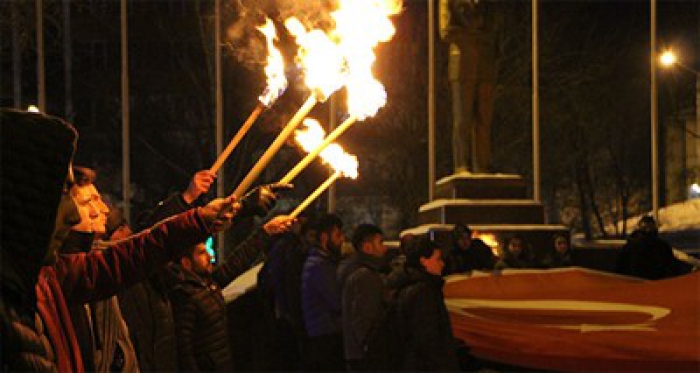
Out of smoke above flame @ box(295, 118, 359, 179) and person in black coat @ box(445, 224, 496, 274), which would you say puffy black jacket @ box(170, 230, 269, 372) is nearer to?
smoke above flame @ box(295, 118, 359, 179)

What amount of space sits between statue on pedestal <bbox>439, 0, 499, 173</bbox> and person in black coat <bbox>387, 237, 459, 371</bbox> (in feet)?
25.8

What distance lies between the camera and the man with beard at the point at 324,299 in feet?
32.6

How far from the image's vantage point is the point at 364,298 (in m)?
8.19

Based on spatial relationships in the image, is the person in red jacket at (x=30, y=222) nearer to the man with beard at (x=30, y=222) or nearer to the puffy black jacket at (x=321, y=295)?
the man with beard at (x=30, y=222)

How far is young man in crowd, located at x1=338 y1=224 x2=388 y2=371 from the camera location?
26.5ft

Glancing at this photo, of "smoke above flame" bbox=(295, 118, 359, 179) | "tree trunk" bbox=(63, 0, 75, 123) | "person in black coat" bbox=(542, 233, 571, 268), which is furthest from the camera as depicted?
"tree trunk" bbox=(63, 0, 75, 123)

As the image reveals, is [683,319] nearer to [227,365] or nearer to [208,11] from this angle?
[227,365]

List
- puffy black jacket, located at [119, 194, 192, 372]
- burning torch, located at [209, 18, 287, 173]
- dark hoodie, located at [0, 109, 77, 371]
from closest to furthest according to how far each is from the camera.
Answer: dark hoodie, located at [0, 109, 77, 371]
burning torch, located at [209, 18, 287, 173]
puffy black jacket, located at [119, 194, 192, 372]

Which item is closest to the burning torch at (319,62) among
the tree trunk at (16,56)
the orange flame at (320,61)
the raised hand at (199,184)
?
the orange flame at (320,61)

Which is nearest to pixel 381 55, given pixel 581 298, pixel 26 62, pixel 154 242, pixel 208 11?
pixel 208 11

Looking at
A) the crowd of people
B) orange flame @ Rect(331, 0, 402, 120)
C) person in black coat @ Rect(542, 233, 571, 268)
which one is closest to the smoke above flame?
the crowd of people

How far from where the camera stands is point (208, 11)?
29.3 meters

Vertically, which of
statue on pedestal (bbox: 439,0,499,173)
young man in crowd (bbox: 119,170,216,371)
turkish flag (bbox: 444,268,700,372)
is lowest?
turkish flag (bbox: 444,268,700,372)

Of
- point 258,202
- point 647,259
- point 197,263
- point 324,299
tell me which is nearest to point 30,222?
point 258,202
